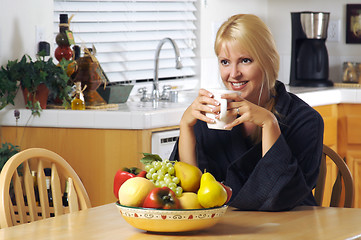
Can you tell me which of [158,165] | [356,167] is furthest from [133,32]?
[158,165]

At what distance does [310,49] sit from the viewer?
4113 mm

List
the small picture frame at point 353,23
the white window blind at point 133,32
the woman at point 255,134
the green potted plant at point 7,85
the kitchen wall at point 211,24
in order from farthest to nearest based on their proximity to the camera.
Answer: the small picture frame at point 353,23 → the white window blind at point 133,32 → the kitchen wall at point 211,24 → the green potted plant at point 7,85 → the woman at point 255,134

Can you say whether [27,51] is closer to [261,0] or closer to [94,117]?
[94,117]

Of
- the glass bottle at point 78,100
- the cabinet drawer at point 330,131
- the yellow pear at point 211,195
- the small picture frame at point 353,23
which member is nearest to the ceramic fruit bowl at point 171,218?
the yellow pear at point 211,195

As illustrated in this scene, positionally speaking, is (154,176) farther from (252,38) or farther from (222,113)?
(252,38)

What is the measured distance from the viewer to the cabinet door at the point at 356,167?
3777mm

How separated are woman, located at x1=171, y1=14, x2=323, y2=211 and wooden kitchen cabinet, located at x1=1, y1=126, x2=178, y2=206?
78 cm

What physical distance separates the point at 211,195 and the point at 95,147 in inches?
57.6

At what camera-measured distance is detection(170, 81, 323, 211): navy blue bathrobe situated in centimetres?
164

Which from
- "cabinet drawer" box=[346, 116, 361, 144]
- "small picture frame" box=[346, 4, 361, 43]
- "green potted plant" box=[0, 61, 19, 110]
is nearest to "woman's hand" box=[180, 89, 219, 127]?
"green potted plant" box=[0, 61, 19, 110]

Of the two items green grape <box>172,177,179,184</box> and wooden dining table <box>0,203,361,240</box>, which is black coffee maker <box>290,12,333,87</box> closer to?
wooden dining table <box>0,203,361,240</box>

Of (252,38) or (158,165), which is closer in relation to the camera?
(158,165)

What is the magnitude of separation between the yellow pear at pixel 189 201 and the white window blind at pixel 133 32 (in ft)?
6.50

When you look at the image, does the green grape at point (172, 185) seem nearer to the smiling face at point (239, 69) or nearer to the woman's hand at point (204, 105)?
the woman's hand at point (204, 105)
